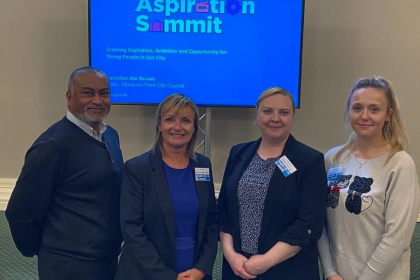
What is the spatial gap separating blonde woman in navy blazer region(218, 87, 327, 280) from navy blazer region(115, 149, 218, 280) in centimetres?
14

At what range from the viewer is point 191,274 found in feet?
5.65

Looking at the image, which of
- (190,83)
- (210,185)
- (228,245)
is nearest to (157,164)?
(210,185)

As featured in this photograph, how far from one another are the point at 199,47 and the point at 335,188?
213 cm

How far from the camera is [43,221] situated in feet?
5.90

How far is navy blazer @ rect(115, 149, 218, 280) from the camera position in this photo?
1.66 meters

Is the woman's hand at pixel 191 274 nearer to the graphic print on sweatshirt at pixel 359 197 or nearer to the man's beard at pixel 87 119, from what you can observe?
the graphic print on sweatshirt at pixel 359 197

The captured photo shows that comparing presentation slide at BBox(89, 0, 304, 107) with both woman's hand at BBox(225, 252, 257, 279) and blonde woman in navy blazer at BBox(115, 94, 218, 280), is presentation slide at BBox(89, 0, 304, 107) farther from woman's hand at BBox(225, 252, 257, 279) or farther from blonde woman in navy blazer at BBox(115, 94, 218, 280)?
woman's hand at BBox(225, 252, 257, 279)

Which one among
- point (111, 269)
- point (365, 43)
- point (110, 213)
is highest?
point (365, 43)

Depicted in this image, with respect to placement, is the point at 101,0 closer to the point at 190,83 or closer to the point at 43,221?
the point at 190,83

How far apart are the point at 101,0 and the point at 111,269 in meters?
2.43

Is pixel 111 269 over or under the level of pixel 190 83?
under

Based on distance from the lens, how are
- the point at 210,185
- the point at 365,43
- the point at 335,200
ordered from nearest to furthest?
the point at 335,200 → the point at 210,185 → the point at 365,43

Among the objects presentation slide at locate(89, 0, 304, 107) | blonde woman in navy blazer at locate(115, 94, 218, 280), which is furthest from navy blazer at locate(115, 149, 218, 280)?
presentation slide at locate(89, 0, 304, 107)

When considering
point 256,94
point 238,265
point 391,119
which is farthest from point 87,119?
point 256,94
